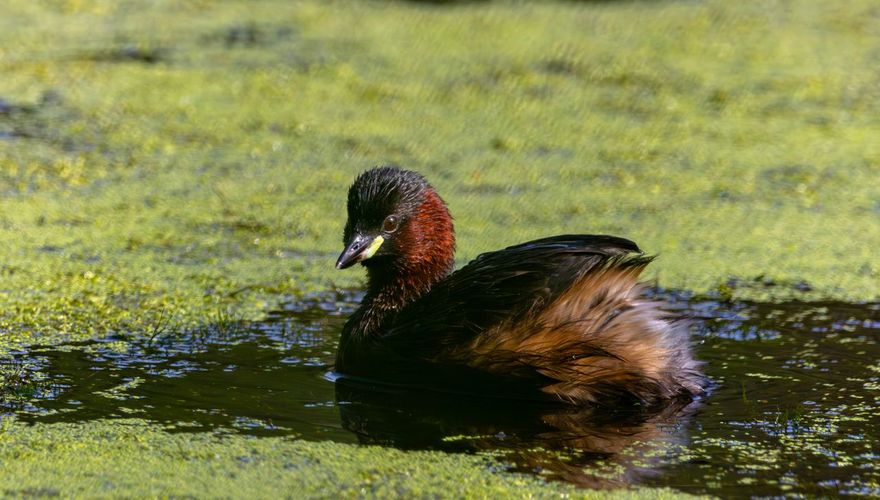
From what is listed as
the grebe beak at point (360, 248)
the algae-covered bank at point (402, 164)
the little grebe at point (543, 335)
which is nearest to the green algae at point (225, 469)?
the algae-covered bank at point (402, 164)

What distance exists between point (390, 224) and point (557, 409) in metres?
1.04

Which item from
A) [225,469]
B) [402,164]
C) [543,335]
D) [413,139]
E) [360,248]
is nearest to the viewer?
[225,469]

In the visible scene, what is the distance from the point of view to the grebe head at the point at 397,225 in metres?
5.41

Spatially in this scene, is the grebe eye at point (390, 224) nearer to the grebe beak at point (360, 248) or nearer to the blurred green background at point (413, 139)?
the grebe beak at point (360, 248)

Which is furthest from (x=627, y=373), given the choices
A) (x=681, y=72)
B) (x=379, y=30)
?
(x=379, y=30)

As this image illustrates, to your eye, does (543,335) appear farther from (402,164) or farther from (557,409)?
(402,164)

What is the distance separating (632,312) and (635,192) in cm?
303

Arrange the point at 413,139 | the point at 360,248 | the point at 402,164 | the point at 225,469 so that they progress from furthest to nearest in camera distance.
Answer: the point at 413,139 → the point at 402,164 → the point at 360,248 → the point at 225,469

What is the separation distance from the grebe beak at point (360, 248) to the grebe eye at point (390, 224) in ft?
0.13

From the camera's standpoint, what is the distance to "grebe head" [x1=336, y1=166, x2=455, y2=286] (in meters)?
5.41

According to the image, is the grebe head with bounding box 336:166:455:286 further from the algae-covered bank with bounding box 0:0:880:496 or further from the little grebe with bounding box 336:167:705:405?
the algae-covered bank with bounding box 0:0:880:496

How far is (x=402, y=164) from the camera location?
8.27 metres

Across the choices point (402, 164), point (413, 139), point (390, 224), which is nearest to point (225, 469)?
point (390, 224)

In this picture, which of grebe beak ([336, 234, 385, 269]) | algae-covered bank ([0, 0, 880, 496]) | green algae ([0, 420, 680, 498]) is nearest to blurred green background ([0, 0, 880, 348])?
algae-covered bank ([0, 0, 880, 496])
